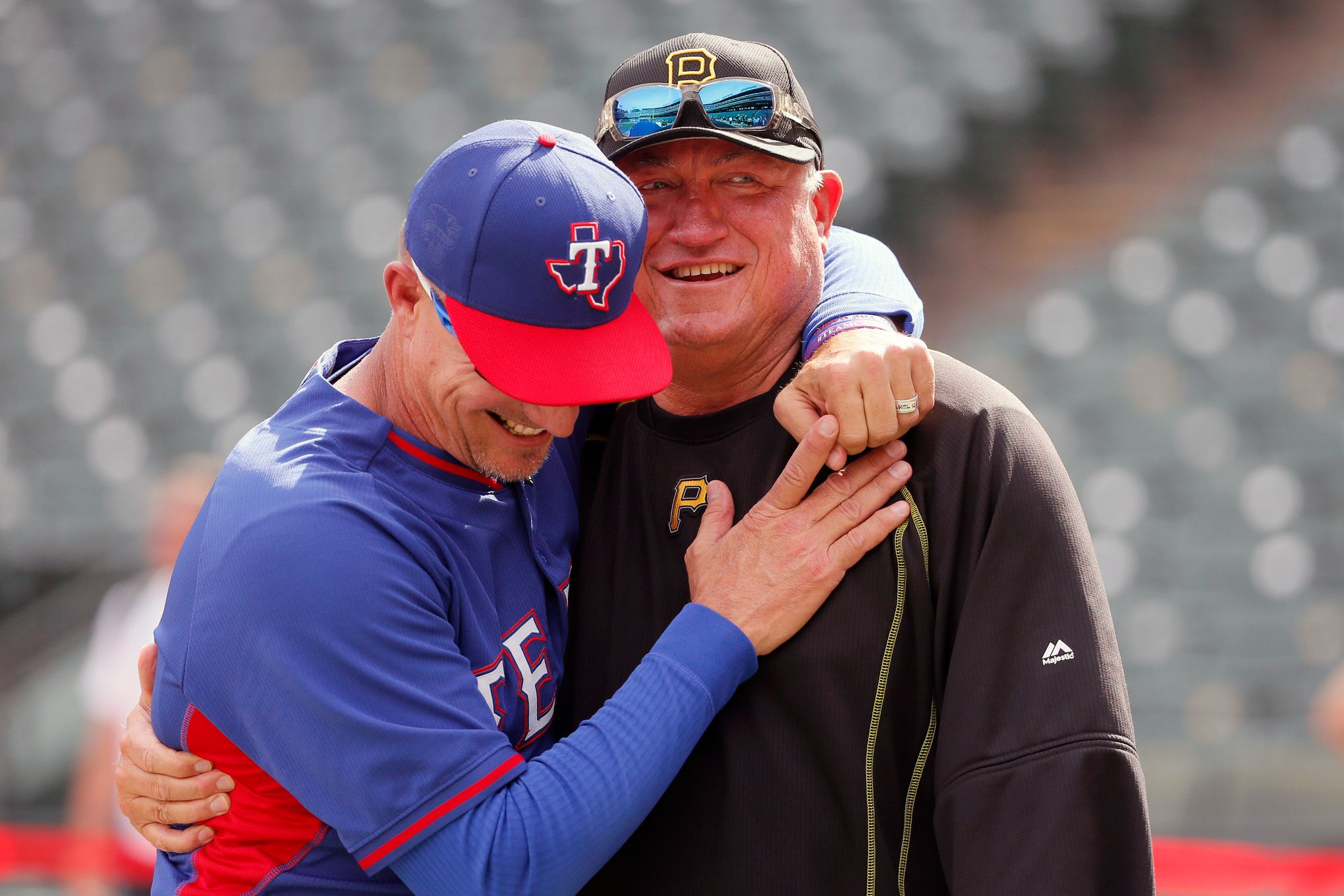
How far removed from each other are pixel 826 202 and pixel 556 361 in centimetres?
60

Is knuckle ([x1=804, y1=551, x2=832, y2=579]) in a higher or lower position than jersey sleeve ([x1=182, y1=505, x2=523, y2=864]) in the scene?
higher

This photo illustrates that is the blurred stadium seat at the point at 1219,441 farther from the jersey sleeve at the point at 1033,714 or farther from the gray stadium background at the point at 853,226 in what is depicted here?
the jersey sleeve at the point at 1033,714

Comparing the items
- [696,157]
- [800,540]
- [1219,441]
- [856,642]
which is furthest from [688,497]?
[1219,441]

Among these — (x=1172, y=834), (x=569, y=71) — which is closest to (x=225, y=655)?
(x=1172, y=834)

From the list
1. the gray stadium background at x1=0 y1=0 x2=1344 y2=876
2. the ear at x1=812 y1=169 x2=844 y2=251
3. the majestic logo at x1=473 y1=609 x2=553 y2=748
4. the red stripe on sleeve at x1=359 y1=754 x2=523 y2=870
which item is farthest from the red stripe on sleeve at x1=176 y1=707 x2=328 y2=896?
the gray stadium background at x1=0 y1=0 x2=1344 y2=876

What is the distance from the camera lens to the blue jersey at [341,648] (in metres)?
1.30

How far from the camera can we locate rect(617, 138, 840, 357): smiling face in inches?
66.1

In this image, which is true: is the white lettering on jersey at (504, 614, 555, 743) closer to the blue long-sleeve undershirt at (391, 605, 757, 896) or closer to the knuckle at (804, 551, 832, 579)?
the blue long-sleeve undershirt at (391, 605, 757, 896)

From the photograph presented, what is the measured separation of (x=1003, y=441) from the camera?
1482 millimetres

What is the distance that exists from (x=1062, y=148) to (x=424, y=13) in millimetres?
3750

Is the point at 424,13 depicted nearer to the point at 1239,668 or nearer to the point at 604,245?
the point at 1239,668

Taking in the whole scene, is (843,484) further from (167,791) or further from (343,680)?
(167,791)

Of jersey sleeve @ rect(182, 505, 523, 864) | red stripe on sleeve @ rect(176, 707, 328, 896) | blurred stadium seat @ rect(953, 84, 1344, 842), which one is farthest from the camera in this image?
blurred stadium seat @ rect(953, 84, 1344, 842)

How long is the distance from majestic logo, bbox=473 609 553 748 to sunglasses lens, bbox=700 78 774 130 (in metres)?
0.66
